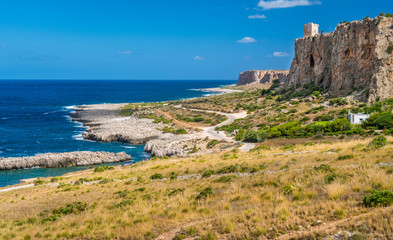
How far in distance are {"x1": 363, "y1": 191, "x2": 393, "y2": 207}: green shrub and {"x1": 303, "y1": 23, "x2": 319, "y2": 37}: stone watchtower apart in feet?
245

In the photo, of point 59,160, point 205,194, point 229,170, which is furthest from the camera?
point 59,160

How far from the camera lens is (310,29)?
75.8m

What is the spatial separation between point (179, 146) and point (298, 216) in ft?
111

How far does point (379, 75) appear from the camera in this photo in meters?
43.1

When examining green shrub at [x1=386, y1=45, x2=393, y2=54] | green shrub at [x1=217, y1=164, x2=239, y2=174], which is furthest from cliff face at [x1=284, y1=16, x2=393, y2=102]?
green shrub at [x1=217, y1=164, x2=239, y2=174]

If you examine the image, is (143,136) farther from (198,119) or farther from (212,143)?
(212,143)

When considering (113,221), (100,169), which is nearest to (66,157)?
(100,169)

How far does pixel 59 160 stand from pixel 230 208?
1292 inches

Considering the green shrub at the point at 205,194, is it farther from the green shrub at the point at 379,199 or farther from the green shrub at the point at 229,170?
the green shrub at the point at 379,199

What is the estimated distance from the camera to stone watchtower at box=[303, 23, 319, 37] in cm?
7569

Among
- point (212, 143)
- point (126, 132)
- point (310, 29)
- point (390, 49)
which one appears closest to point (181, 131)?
point (126, 132)

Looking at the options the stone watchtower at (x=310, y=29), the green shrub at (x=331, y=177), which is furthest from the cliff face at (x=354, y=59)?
the green shrub at (x=331, y=177)

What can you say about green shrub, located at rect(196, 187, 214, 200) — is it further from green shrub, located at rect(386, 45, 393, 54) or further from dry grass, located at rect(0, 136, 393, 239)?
green shrub, located at rect(386, 45, 393, 54)

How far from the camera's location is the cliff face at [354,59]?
4316 centimetres
